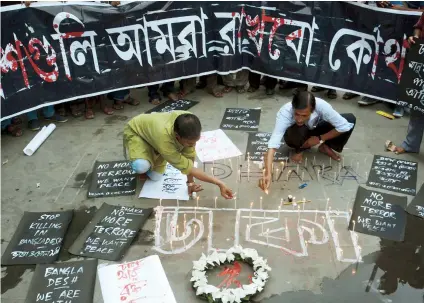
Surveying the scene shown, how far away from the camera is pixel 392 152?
6230 millimetres

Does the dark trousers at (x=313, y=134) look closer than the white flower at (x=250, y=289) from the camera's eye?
No

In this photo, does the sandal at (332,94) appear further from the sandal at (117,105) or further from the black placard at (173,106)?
the sandal at (117,105)

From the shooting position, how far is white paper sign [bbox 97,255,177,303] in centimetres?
406

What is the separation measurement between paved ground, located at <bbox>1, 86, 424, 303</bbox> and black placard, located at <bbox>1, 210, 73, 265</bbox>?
0.31 feet

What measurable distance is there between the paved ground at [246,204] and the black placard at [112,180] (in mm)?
120

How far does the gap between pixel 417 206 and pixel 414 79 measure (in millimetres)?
1843

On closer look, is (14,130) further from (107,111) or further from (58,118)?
(107,111)

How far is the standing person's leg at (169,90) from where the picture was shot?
7.86 m

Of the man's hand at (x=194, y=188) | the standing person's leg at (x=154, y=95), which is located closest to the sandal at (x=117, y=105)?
the standing person's leg at (x=154, y=95)

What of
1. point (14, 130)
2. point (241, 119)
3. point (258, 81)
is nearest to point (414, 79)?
point (241, 119)

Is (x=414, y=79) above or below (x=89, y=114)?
above

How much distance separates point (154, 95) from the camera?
25.7ft

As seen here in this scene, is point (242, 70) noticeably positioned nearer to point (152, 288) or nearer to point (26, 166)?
point (26, 166)

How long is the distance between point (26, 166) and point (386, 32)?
19.0 feet
